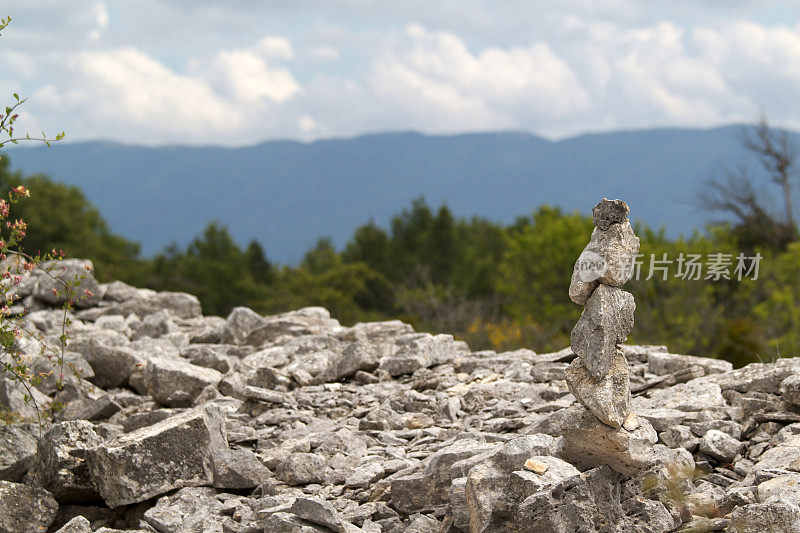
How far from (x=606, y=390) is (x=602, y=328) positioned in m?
0.45

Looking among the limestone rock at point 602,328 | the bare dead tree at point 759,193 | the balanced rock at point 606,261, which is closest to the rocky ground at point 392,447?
the limestone rock at point 602,328

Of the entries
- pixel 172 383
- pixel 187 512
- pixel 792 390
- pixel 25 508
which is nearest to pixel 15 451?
pixel 25 508

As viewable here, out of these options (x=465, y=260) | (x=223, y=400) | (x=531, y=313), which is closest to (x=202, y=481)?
(x=223, y=400)

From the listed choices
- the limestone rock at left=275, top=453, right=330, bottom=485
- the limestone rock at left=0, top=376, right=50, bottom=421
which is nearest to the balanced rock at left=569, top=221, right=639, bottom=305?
the limestone rock at left=275, top=453, right=330, bottom=485

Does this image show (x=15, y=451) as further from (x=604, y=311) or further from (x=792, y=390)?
(x=792, y=390)

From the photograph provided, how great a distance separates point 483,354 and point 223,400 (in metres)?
3.67

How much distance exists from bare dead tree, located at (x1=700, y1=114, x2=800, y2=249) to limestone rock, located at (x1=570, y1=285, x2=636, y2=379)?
36.8m

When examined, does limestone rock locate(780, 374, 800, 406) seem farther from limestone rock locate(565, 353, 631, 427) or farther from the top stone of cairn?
the top stone of cairn

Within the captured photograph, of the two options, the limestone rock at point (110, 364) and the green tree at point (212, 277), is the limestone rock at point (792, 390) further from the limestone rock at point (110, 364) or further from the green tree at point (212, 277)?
the green tree at point (212, 277)

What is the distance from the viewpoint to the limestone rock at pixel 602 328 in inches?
Answer: 221

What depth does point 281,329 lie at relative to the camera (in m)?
12.5

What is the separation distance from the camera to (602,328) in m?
5.59

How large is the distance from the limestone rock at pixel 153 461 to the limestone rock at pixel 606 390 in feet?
10.9

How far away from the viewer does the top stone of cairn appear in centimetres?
561
